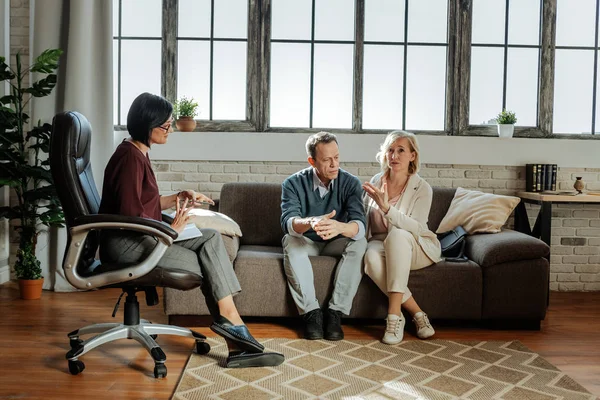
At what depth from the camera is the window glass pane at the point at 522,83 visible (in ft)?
15.1

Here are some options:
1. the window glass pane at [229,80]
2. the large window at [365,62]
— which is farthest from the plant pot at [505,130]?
the window glass pane at [229,80]

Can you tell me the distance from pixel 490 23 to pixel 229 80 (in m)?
1.88

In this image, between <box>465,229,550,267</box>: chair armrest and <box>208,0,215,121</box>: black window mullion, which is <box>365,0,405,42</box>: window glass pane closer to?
<box>208,0,215,121</box>: black window mullion

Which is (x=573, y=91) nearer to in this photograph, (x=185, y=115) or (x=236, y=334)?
(x=185, y=115)

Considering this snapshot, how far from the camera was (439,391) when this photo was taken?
7.99 ft

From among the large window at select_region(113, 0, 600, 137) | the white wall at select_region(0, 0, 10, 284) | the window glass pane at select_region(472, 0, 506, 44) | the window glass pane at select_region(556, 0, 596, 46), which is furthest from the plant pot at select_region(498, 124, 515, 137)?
the white wall at select_region(0, 0, 10, 284)

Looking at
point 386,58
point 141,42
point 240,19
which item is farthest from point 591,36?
point 141,42

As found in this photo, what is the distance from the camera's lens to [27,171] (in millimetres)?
3836

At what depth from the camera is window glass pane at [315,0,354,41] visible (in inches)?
179

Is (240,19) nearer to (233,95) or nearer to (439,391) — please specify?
(233,95)

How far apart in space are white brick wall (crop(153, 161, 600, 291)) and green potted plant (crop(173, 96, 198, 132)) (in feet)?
0.81

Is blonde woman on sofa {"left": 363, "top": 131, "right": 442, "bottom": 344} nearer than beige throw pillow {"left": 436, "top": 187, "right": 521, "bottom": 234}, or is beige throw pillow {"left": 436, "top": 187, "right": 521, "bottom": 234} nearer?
blonde woman on sofa {"left": 363, "top": 131, "right": 442, "bottom": 344}

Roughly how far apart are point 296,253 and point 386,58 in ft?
6.33

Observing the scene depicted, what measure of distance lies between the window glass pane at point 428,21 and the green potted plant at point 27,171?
2.36 metres
